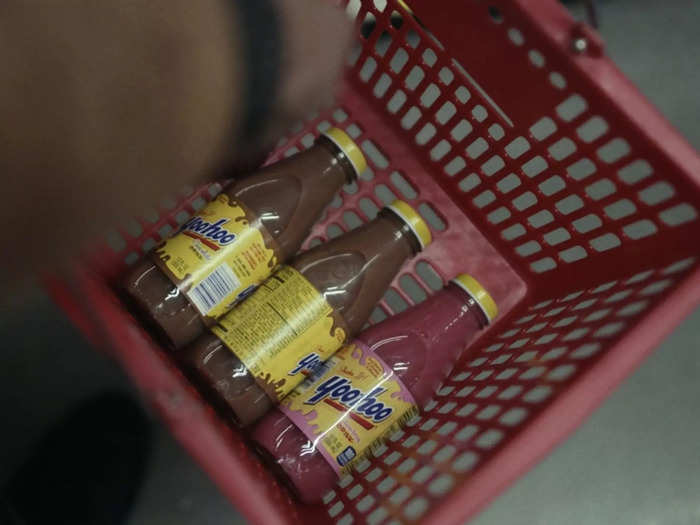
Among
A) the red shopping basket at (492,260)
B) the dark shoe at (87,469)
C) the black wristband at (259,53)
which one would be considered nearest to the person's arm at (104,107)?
the black wristband at (259,53)

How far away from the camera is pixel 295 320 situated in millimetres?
603

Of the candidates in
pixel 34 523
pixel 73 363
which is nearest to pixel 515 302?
pixel 73 363

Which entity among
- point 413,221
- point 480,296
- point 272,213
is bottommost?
point 480,296

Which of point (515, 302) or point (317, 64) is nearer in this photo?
point (317, 64)

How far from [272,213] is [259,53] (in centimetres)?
36

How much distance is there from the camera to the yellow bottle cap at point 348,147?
67 cm

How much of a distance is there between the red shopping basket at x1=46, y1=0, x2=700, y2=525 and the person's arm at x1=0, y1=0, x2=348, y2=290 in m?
0.21

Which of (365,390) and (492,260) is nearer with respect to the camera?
(365,390)

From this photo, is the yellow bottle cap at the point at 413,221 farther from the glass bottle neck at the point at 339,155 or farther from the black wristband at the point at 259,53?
the black wristband at the point at 259,53

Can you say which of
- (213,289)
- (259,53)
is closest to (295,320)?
(213,289)

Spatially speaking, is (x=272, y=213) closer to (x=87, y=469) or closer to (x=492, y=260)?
(x=492, y=260)

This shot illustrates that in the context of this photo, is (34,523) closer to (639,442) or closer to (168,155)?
(168,155)

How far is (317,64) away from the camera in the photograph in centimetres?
33

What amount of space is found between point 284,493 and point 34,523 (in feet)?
1.56
